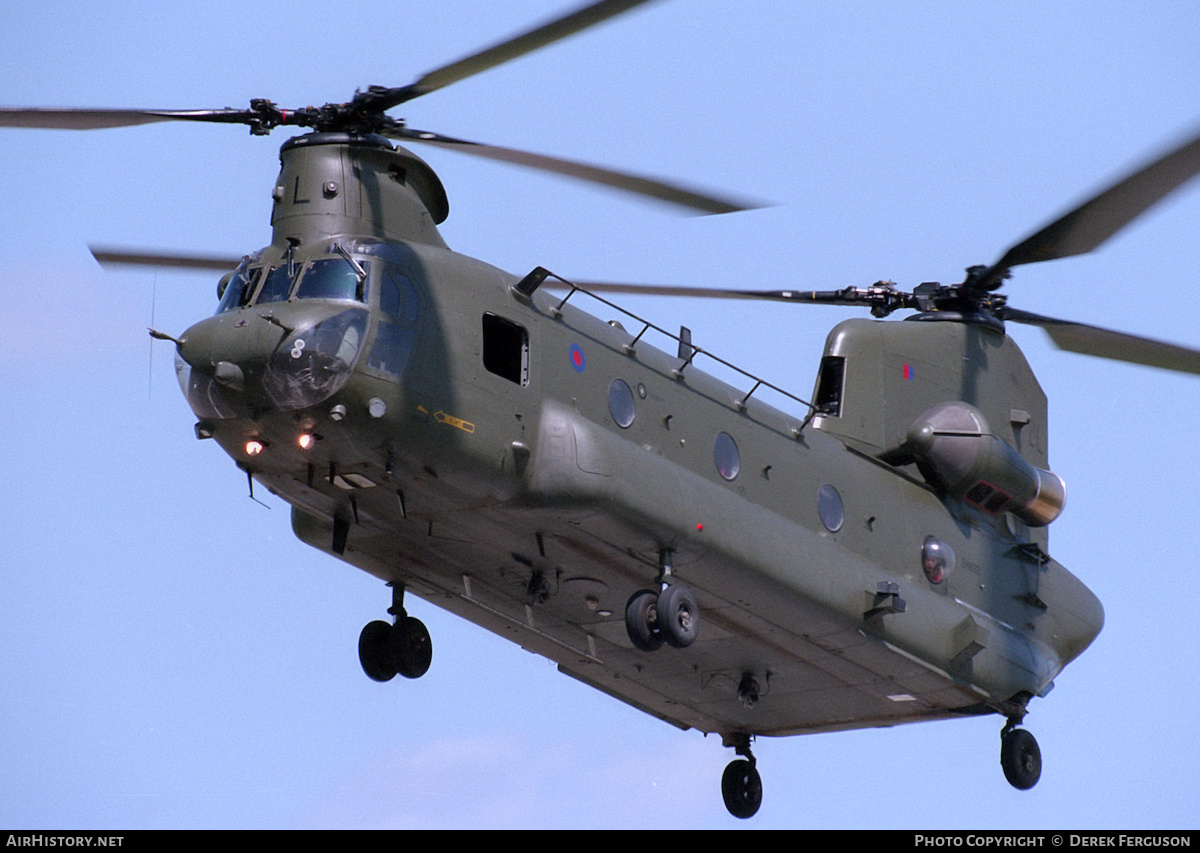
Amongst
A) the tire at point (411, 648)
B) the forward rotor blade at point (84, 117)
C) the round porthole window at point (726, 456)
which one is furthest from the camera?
the round porthole window at point (726, 456)

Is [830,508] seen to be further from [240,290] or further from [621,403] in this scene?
[240,290]

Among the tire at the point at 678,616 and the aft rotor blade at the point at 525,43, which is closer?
the aft rotor blade at the point at 525,43

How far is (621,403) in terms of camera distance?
21.4 metres

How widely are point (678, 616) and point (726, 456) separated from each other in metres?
2.47

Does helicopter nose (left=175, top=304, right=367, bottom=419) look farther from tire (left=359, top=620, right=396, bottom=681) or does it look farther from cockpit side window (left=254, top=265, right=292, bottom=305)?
tire (left=359, top=620, right=396, bottom=681)

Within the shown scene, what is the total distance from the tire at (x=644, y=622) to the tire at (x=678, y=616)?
0.31ft

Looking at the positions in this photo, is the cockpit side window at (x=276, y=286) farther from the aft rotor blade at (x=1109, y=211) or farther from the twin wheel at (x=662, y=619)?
the aft rotor blade at (x=1109, y=211)

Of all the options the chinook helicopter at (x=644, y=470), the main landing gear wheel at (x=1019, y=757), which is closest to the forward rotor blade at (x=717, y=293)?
the chinook helicopter at (x=644, y=470)

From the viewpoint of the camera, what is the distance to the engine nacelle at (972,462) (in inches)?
1003

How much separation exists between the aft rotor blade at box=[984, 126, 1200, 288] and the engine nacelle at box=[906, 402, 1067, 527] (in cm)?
216

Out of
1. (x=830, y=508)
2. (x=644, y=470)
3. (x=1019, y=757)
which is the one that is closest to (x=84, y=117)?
(x=644, y=470)

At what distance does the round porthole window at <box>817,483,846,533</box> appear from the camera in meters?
23.7

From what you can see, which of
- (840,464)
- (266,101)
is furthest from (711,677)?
(266,101)

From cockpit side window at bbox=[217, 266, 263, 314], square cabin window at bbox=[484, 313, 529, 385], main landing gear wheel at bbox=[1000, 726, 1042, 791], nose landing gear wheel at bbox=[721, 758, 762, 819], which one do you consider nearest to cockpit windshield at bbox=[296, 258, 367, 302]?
cockpit side window at bbox=[217, 266, 263, 314]
